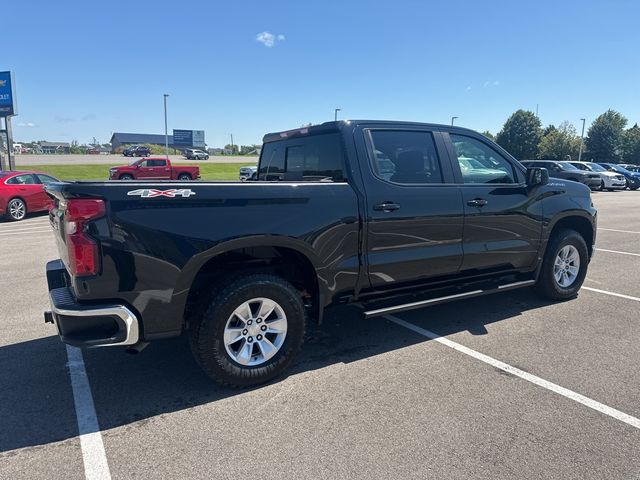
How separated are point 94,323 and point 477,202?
135 inches

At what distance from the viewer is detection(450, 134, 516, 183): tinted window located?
450 cm

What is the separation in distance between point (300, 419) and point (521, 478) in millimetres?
1330

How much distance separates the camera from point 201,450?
2670 millimetres

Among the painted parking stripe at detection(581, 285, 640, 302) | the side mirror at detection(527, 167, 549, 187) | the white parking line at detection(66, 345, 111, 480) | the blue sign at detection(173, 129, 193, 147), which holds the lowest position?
the white parking line at detection(66, 345, 111, 480)

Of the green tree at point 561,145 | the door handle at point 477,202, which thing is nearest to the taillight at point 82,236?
the door handle at point 477,202

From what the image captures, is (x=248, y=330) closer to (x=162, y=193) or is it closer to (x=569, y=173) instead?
(x=162, y=193)

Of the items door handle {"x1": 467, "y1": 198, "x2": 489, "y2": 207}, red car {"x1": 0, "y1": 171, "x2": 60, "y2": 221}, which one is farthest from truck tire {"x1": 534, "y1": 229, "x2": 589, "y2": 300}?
red car {"x1": 0, "y1": 171, "x2": 60, "y2": 221}

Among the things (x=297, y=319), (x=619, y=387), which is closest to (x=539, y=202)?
(x=619, y=387)

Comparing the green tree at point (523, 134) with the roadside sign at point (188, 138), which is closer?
the green tree at point (523, 134)

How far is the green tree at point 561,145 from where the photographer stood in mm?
65688

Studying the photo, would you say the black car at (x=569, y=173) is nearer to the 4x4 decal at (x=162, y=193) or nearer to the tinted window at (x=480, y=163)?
the tinted window at (x=480, y=163)

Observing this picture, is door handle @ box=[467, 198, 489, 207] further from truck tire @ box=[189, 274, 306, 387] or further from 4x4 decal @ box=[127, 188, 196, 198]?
4x4 decal @ box=[127, 188, 196, 198]

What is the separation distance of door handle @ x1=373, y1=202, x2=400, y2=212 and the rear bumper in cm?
201

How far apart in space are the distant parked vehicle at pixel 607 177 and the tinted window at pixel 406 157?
1088 inches
